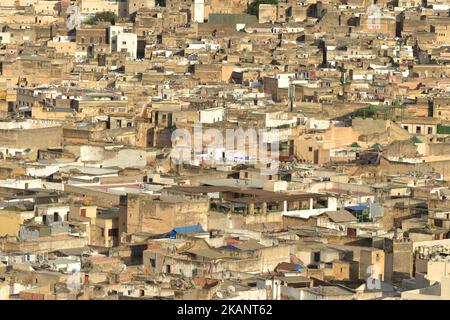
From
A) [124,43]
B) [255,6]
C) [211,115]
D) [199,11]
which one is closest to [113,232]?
[211,115]

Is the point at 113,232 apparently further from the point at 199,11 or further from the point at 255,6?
the point at 255,6

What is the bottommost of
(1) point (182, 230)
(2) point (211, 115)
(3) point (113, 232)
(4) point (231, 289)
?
(2) point (211, 115)

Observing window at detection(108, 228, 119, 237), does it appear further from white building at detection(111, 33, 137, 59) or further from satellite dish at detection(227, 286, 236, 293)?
white building at detection(111, 33, 137, 59)

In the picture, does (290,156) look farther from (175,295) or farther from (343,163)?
A: (175,295)

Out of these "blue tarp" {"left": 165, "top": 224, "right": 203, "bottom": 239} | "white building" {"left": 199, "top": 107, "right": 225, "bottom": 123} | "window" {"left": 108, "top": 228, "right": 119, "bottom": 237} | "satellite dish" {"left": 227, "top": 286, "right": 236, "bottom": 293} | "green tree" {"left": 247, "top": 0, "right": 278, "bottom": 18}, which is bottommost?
"green tree" {"left": 247, "top": 0, "right": 278, "bottom": 18}

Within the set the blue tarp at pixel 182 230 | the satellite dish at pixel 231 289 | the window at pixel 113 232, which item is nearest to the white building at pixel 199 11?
the window at pixel 113 232

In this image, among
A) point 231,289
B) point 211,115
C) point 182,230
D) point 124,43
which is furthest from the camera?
point 124,43

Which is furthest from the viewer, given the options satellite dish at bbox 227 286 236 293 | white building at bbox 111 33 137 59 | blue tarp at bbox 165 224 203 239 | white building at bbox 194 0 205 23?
white building at bbox 194 0 205 23

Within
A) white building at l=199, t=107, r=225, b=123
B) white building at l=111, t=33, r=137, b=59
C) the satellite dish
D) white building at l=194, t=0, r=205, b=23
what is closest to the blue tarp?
the satellite dish

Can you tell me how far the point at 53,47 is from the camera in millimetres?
67062

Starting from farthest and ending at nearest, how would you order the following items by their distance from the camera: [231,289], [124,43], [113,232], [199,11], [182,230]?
[199,11] → [124,43] → [113,232] → [182,230] → [231,289]

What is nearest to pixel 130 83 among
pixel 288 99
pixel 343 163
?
pixel 288 99
